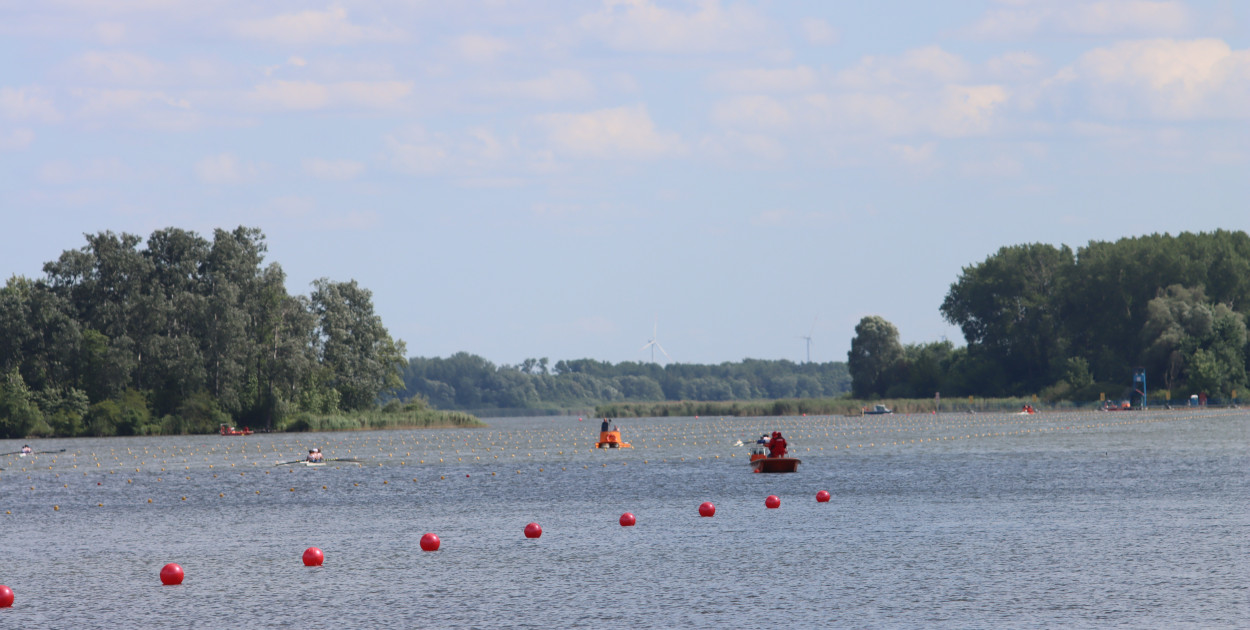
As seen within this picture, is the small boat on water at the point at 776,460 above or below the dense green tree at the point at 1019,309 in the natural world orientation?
below

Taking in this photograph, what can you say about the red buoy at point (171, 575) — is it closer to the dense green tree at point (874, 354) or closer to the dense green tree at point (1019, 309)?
the dense green tree at point (1019, 309)

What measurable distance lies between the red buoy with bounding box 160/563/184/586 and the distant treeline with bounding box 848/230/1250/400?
128 m

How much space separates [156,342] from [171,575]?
84.6 metres

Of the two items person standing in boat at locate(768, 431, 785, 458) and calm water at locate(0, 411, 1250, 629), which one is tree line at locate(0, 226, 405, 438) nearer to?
calm water at locate(0, 411, 1250, 629)

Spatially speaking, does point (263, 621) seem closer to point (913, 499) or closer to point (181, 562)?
point (181, 562)

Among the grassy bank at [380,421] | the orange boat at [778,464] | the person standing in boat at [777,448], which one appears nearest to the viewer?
the orange boat at [778,464]

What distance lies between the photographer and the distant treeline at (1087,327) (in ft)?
459

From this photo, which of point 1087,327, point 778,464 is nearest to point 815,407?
point 1087,327

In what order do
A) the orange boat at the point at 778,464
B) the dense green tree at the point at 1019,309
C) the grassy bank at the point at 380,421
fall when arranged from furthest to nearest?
the dense green tree at the point at 1019,309, the grassy bank at the point at 380,421, the orange boat at the point at 778,464

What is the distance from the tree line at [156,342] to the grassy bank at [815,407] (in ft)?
195

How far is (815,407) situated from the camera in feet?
526

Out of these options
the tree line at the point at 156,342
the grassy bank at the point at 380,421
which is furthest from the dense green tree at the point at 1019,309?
the tree line at the point at 156,342

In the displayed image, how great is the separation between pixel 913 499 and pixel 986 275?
5202 inches

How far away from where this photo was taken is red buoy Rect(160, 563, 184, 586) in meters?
26.3
